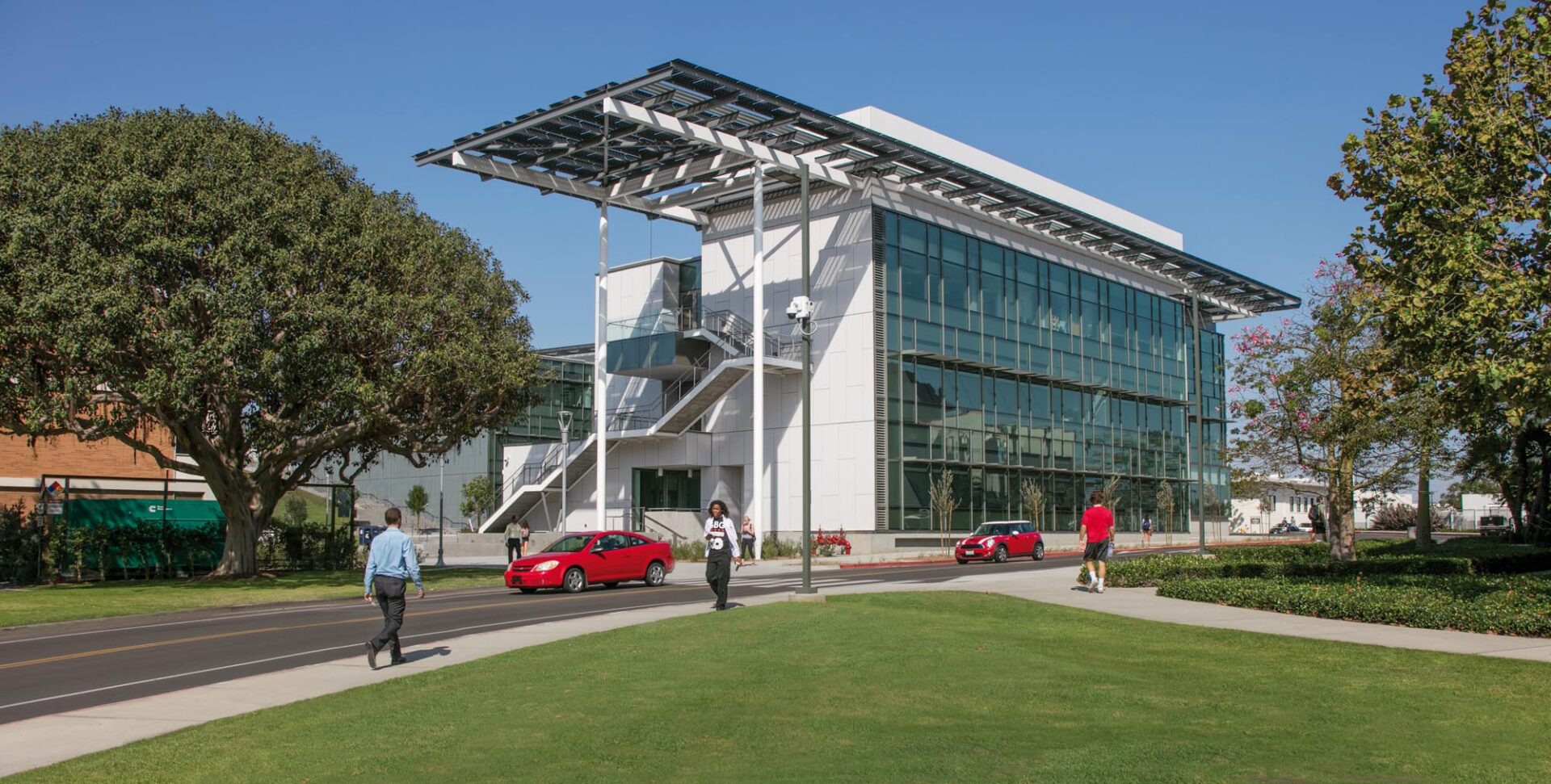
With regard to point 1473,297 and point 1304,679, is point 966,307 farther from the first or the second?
point 1304,679

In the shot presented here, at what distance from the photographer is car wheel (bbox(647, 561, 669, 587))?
2717 cm

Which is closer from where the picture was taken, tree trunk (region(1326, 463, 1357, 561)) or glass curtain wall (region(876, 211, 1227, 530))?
tree trunk (region(1326, 463, 1357, 561))

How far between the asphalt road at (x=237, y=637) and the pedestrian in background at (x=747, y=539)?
38.2ft

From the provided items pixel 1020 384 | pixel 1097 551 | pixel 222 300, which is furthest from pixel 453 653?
pixel 1020 384

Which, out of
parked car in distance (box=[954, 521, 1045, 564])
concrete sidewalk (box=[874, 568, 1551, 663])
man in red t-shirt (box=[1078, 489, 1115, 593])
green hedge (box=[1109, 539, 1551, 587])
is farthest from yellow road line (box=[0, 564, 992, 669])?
parked car in distance (box=[954, 521, 1045, 564])

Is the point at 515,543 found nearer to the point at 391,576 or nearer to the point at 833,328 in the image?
the point at 833,328

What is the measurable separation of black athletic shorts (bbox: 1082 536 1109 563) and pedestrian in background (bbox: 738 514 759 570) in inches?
807

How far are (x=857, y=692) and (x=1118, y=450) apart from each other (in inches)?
2065

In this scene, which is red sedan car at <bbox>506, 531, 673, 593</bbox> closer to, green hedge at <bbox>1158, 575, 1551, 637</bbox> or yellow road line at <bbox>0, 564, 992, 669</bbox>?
yellow road line at <bbox>0, 564, 992, 669</bbox>

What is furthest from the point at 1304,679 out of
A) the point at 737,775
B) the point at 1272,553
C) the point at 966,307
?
the point at 966,307

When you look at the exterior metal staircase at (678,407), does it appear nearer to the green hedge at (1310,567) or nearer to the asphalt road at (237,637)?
the asphalt road at (237,637)

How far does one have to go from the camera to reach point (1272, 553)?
104 feet

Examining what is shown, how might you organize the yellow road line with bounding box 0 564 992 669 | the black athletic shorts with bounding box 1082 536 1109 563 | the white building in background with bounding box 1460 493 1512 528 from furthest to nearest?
1. the white building in background with bounding box 1460 493 1512 528
2. the black athletic shorts with bounding box 1082 536 1109 563
3. the yellow road line with bounding box 0 564 992 669

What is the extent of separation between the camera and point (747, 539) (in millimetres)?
41000
